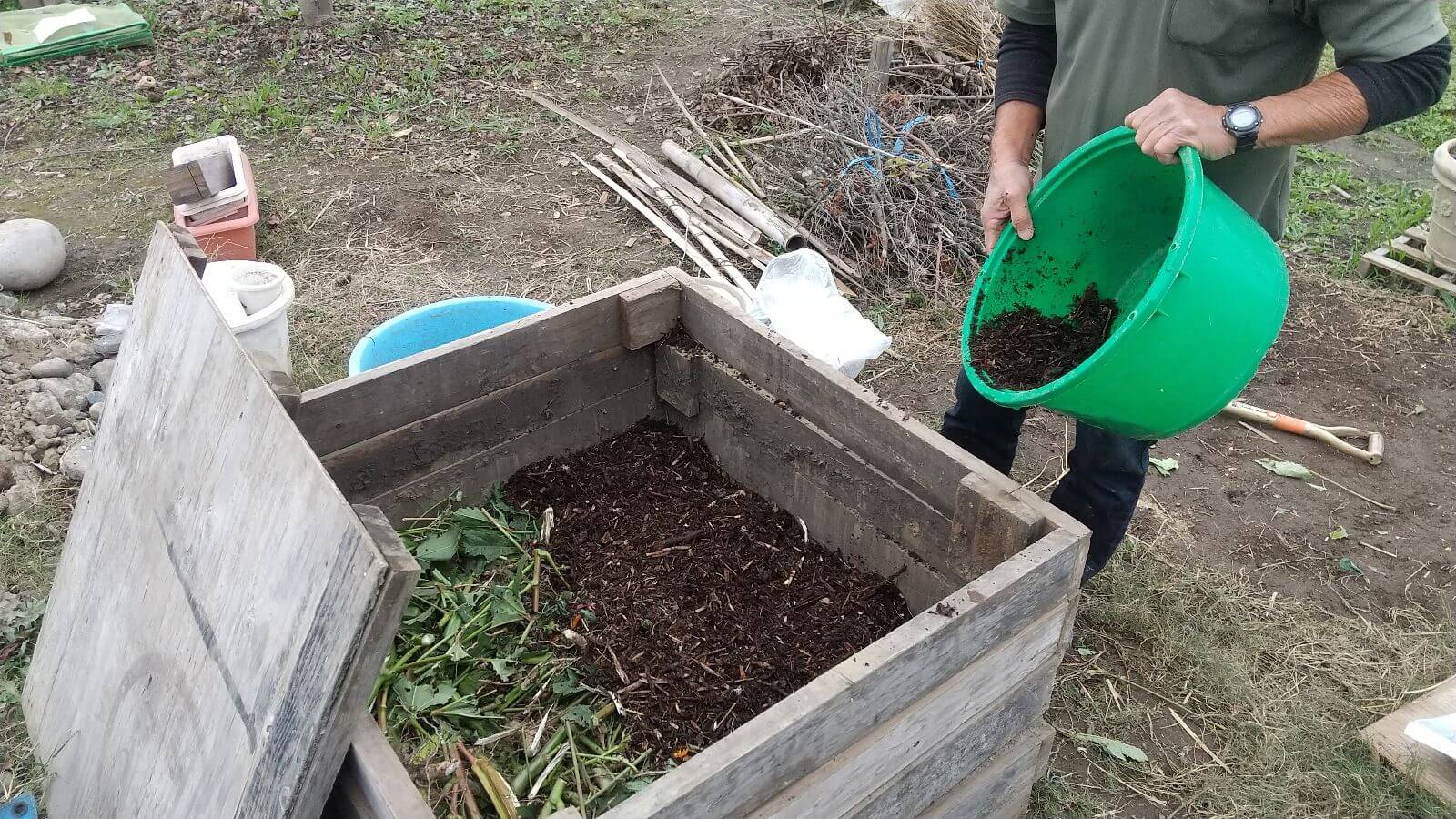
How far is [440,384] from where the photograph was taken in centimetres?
250

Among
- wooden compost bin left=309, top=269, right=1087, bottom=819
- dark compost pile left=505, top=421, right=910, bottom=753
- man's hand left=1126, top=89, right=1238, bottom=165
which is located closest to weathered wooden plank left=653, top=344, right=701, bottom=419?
wooden compost bin left=309, top=269, right=1087, bottom=819

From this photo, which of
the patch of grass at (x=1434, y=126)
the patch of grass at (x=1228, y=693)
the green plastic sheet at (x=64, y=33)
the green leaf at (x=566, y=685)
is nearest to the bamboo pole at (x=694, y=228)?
the patch of grass at (x=1228, y=693)

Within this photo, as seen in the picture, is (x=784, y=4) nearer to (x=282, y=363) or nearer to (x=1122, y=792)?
(x=282, y=363)

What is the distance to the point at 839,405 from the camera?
7.75ft

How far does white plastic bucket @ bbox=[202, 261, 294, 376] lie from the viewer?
3.36m

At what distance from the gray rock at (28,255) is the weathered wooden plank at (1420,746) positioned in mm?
5296

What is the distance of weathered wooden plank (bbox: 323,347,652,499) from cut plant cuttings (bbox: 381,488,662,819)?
16cm

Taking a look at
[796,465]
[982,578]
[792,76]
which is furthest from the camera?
[792,76]

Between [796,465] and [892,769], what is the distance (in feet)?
3.03

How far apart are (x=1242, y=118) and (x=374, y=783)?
196cm

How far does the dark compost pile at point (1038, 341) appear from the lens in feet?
7.38

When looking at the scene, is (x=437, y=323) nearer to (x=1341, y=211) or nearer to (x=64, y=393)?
(x=64, y=393)

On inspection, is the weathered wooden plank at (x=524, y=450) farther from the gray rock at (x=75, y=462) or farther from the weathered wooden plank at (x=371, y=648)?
the gray rock at (x=75, y=462)

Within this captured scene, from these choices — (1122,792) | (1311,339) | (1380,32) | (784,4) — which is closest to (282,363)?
(1122,792)
